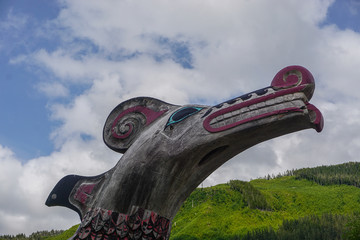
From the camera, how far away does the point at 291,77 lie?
357cm

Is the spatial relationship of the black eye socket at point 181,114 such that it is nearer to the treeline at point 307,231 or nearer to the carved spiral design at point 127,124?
the carved spiral design at point 127,124

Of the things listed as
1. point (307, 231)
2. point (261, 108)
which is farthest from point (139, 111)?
point (307, 231)

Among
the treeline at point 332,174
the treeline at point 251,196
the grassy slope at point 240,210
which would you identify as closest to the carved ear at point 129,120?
the grassy slope at point 240,210

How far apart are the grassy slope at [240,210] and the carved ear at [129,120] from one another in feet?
49.9

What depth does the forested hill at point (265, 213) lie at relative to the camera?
17422 mm

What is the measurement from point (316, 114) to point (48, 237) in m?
23.4

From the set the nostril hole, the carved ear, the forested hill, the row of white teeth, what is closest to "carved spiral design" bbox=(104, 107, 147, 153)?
the carved ear

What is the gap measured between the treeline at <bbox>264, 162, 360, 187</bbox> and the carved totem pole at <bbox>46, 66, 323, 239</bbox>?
36.4 m

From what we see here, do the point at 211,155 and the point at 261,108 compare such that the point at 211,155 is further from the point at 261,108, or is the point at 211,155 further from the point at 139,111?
the point at 139,111

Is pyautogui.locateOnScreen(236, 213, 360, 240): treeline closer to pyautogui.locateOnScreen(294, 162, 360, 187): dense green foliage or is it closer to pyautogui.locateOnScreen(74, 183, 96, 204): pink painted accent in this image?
pyautogui.locateOnScreen(74, 183, 96, 204): pink painted accent

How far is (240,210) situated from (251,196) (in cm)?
187

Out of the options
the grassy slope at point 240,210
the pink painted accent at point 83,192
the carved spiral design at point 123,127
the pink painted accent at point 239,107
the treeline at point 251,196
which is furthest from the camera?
the treeline at point 251,196

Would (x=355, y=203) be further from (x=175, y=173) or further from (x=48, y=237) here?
(x=175, y=173)

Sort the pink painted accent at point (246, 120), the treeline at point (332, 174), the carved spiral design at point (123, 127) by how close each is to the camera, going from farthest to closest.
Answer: the treeline at point (332, 174) < the carved spiral design at point (123, 127) < the pink painted accent at point (246, 120)
